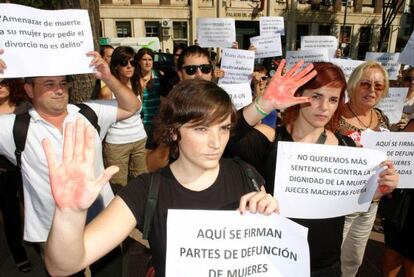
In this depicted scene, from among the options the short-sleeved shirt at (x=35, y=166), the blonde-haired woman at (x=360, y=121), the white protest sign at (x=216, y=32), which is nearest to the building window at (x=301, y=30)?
the white protest sign at (x=216, y=32)

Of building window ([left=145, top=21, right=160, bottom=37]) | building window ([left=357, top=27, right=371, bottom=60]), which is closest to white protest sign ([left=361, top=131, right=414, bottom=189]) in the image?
building window ([left=145, top=21, right=160, bottom=37])

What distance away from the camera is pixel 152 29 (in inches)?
1093

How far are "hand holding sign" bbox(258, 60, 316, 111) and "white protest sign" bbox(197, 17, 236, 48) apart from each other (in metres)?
3.35

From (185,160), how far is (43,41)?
1350 millimetres

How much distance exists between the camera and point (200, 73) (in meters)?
3.18

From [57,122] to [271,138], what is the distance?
1.46 m

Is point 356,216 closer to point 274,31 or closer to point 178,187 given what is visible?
point 178,187

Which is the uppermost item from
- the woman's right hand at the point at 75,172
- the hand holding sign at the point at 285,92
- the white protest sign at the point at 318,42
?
the white protest sign at the point at 318,42

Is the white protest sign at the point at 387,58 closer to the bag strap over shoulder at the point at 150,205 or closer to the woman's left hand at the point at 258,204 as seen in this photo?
the woman's left hand at the point at 258,204

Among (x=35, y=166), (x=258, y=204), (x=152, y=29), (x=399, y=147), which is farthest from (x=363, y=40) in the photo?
(x=258, y=204)

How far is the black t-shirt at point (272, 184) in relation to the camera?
6.51 feet

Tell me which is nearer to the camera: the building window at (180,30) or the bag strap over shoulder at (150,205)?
the bag strap over shoulder at (150,205)

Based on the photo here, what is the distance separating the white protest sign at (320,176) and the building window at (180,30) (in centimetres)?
2791

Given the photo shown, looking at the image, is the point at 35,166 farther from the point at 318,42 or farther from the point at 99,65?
the point at 318,42
